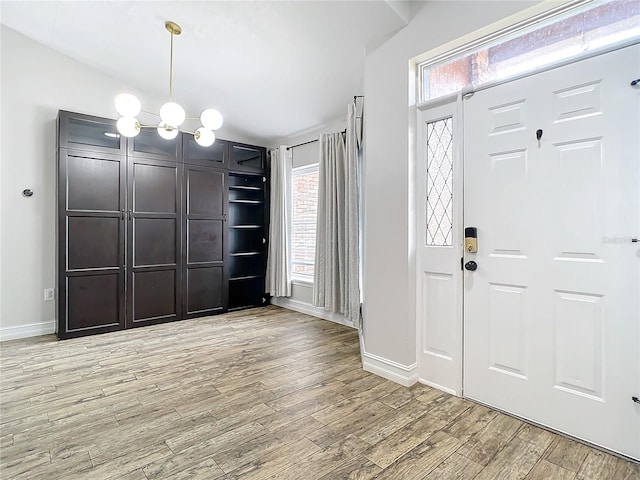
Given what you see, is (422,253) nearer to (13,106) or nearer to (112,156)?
(112,156)

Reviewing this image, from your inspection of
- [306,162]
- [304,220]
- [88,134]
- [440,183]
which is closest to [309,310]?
[304,220]

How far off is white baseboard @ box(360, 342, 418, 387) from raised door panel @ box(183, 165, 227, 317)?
104 inches

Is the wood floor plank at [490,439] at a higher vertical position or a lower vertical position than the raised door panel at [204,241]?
lower

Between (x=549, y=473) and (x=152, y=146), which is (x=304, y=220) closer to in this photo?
(x=152, y=146)

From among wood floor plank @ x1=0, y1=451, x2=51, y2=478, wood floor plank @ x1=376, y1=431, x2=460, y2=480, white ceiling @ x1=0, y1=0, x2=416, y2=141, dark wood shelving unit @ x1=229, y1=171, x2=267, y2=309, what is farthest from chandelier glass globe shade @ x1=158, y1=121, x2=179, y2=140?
wood floor plank @ x1=376, y1=431, x2=460, y2=480

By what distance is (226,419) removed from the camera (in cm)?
206

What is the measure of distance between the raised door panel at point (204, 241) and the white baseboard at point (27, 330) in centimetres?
149

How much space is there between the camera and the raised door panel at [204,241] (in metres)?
4.42

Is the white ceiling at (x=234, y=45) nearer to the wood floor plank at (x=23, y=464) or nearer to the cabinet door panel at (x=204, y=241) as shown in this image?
the cabinet door panel at (x=204, y=241)

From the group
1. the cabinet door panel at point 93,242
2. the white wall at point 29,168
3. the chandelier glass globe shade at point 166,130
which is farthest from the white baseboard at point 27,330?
the chandelier glass globe shade at point 166,130

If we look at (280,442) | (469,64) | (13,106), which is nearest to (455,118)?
(469,64)

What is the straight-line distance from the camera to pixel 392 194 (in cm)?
261

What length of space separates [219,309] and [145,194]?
6.04 feet

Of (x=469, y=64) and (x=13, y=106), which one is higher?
(x=13, y=106)
